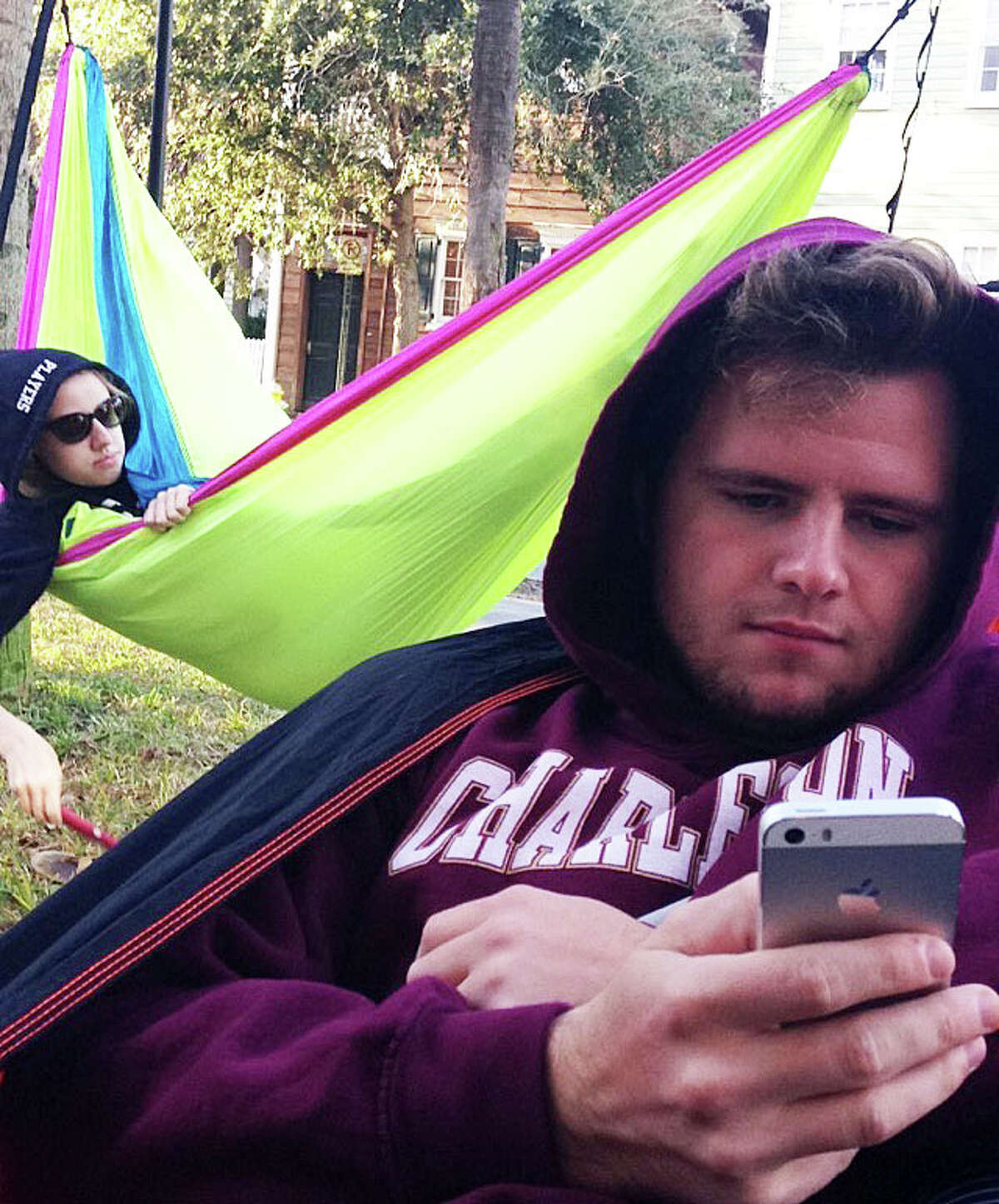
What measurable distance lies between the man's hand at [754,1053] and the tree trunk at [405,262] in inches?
457

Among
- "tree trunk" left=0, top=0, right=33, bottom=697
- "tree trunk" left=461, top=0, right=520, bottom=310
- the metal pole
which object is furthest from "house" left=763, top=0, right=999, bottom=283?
"tree trunk" left=0, top=0, right=33, bottom=697

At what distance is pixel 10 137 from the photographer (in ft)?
10.3

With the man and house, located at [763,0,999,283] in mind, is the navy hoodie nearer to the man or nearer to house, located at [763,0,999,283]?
the man

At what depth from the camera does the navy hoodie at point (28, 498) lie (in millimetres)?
2477

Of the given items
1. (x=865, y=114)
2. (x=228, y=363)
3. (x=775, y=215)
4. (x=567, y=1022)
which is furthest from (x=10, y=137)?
(x=865, y=114)

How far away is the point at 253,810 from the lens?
1118 millimetres

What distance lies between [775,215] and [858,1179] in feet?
6.10

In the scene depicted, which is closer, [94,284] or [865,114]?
[94,284]

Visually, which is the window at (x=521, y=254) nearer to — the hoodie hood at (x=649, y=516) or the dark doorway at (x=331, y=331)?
the dark doorway at (x=331, y=331)

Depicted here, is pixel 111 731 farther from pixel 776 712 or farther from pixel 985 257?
pixel 985 257

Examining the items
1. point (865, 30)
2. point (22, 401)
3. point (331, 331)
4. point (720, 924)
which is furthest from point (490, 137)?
point (331, 331)

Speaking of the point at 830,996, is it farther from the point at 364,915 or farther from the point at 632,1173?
the point at 364,915

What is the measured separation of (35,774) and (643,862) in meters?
1.41

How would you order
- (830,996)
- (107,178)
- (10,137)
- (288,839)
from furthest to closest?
1. (107,178)
2. (10,137)
3. (288,839)
4. (830,996)
